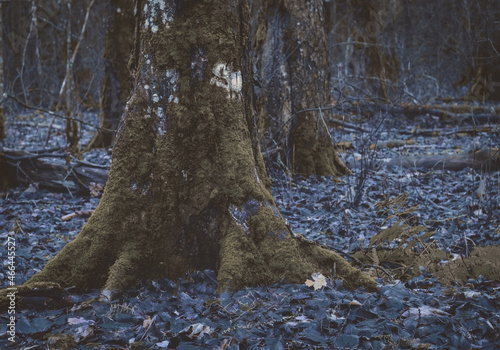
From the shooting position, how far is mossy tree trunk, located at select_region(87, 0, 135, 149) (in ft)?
30.9

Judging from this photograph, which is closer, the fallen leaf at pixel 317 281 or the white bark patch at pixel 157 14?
the fallen leaf at pixel 317 281

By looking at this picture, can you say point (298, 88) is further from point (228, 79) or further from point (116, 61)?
point (116, 61)

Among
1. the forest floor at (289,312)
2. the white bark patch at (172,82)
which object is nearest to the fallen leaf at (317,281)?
the forest floor at (289,312)

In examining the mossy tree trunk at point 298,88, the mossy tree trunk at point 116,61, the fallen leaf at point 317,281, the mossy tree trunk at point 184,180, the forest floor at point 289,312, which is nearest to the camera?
the forest floor at point 289,312

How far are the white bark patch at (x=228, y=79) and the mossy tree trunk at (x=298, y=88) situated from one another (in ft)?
12.3

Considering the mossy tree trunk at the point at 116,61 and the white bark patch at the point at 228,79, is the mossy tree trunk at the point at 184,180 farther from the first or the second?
the mossy tree trunk at the point at 116,61

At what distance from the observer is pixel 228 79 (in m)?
3.26

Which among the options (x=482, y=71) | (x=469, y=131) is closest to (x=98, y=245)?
(x=469, y=131)

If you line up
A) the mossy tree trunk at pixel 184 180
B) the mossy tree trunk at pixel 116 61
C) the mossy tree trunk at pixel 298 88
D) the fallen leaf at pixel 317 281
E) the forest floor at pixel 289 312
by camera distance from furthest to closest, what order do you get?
the mossy tree trunk at pixel 116 61 < the mossy tree trunk at pixel 298 88 < the mossy tree trunk at pixel 184 180 < the fallen leaf at pixel 317 281 < the forest floor at pixel 289 312

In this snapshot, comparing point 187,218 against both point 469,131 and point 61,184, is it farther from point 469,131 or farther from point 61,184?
point 469,131

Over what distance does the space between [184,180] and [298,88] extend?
439 centimetres

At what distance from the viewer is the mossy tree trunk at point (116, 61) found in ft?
30.9

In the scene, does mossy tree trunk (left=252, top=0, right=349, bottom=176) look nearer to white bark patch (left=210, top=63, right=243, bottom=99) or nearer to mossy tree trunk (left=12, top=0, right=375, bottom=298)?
white bark patch (left=210, top=63, right=243, bottom=99)

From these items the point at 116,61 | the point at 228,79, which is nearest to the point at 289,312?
the point at 228,79
